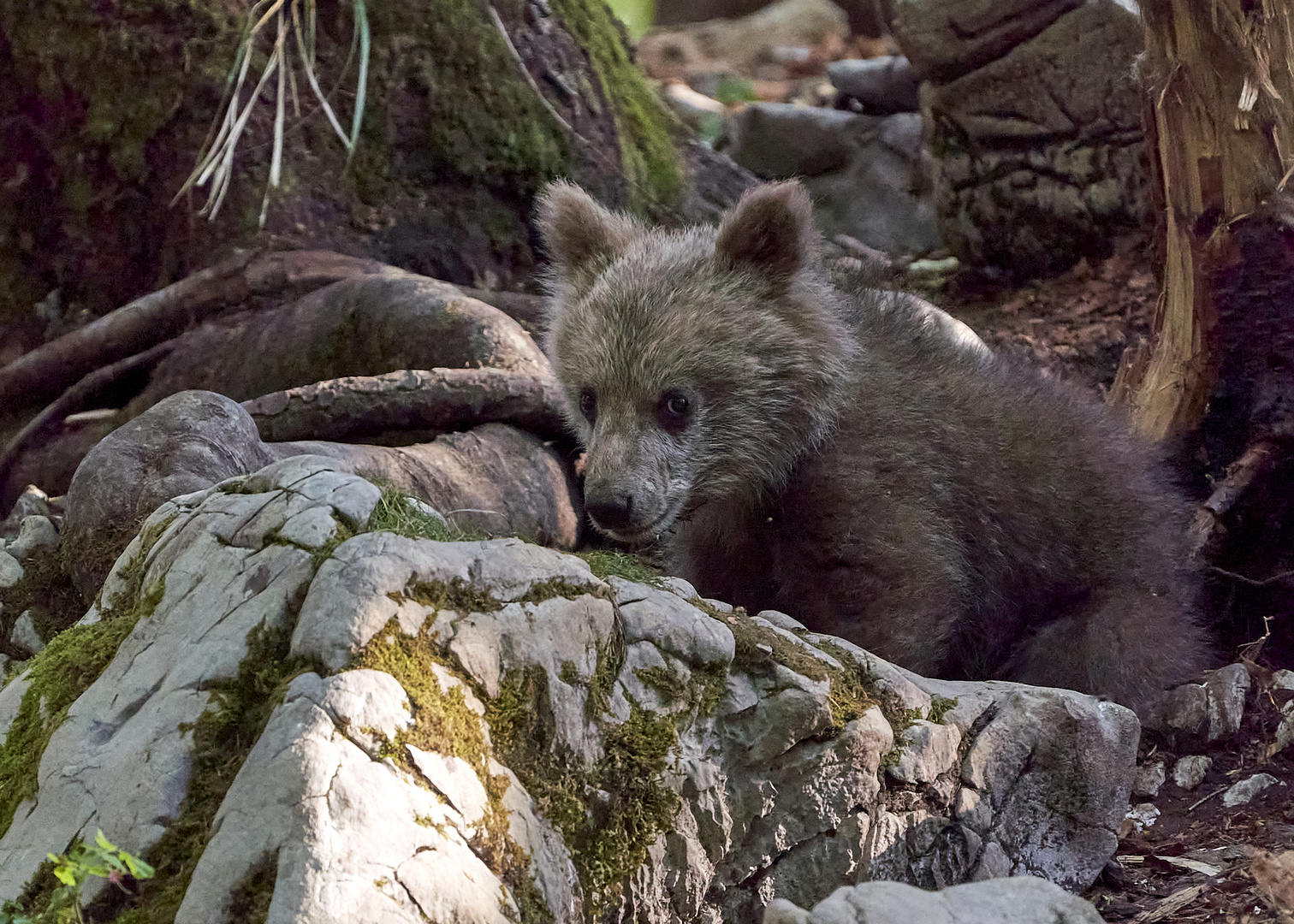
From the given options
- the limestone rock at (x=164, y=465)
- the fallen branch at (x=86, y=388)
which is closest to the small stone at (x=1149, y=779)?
the limestone rock at (x=164, y=465)

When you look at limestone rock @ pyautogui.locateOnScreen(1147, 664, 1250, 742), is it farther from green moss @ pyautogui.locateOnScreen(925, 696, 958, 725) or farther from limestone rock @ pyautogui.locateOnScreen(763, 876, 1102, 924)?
limestone rock @ pyautogui.locateOnScreen(763, 876, 1102, 924)

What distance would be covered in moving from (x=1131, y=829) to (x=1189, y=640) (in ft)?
3.40

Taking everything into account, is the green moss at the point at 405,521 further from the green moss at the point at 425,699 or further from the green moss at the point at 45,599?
the green moss at the point at 45,599

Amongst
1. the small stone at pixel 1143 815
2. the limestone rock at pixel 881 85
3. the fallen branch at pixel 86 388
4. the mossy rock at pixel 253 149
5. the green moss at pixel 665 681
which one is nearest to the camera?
the green moss at pixel 665 681

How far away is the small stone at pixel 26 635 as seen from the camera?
3910 mm

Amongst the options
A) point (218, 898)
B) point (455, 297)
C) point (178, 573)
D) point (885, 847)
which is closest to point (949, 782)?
point (885, 847)

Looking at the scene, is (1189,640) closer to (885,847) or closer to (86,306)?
(885,847)

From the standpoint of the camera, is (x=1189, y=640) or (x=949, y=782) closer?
(x=949, y=782)

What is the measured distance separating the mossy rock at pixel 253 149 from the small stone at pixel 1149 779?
4.45m

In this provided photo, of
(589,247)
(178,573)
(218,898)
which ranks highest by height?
(589,247)

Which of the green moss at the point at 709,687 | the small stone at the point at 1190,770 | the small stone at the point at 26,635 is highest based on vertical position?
the green moss at the point at 709,687

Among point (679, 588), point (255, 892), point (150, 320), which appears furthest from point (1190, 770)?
point (150, 320)

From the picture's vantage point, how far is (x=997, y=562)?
436cm

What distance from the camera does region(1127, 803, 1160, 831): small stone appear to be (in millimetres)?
3672
